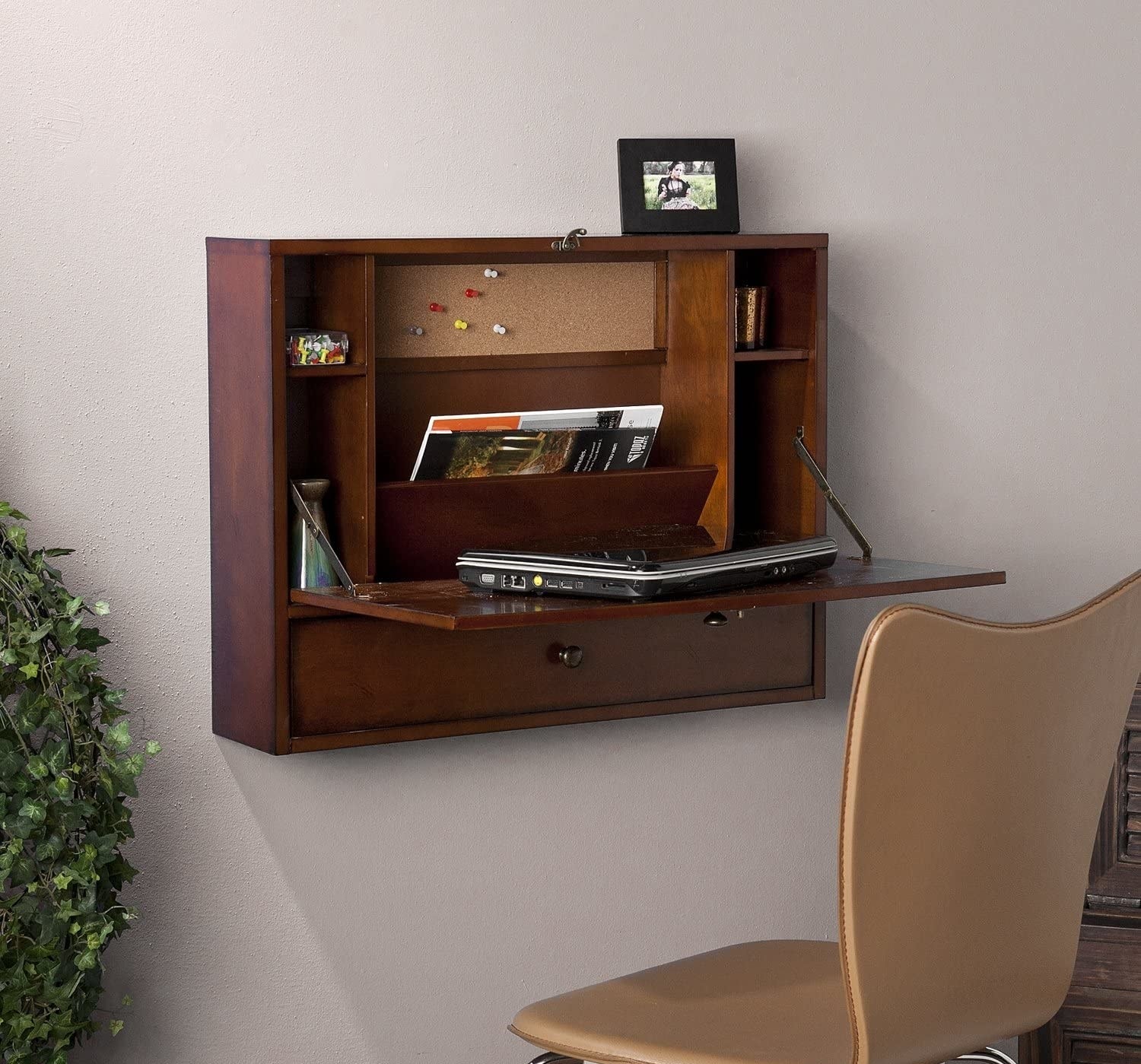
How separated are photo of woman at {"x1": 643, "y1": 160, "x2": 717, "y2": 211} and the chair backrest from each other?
3.12 ft

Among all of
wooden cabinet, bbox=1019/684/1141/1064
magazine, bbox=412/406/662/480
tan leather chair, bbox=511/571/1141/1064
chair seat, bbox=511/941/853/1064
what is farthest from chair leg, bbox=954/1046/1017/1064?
magazine, bbox=412/406/662/480

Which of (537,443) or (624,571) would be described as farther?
(537,443)

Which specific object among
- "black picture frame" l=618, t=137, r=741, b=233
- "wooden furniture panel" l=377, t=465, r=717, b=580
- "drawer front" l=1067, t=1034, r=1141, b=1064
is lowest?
"drawer front" l=1067, t=1034, r=1141, b=1064

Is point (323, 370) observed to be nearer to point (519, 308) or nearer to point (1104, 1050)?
point (519, 308)

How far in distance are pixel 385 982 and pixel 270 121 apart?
1264mm

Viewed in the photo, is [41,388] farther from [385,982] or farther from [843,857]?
[843,857]

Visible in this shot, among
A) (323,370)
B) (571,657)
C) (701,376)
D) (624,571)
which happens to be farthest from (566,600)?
(701,376)

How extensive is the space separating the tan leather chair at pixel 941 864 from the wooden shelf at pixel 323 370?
32.8 inches

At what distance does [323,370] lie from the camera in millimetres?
2145

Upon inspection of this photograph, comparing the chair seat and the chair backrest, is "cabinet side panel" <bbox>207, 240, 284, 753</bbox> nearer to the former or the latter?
the chair seat

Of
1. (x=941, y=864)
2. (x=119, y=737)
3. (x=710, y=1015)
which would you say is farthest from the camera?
(x=119, y=737)

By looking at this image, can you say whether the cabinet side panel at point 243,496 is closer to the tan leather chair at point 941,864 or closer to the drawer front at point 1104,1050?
the tan leather chair at point 941,864

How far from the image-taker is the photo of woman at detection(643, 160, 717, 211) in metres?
2.46

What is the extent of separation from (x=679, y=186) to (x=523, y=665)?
2.47ft
